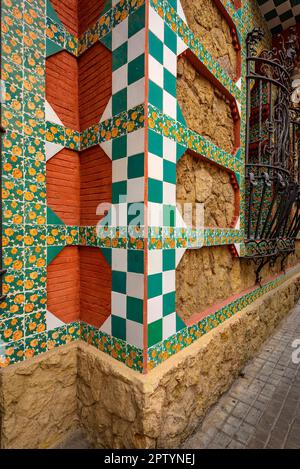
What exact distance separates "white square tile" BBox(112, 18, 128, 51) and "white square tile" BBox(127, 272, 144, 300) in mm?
1414

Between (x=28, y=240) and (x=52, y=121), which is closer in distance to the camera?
(x=28, y=240)

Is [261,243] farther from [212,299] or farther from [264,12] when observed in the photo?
[264,12]

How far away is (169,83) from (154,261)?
112 cm

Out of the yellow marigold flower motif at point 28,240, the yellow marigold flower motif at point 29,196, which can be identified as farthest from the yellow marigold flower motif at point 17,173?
the yellow marigold flower motif at point 28,240

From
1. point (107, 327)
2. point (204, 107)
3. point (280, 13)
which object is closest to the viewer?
point (107, 327)

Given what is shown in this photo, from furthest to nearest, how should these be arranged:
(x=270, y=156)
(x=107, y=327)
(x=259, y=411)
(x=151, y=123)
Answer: (x=270, y=156) < (x=259, y=411) < (x=107, y=327) < (x=151, y=123)

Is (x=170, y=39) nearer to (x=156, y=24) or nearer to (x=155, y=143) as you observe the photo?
(x=156, y=24)

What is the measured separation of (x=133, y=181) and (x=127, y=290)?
652 mm

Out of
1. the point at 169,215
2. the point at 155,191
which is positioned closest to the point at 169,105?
the point at 155,191

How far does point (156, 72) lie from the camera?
4.49 ft

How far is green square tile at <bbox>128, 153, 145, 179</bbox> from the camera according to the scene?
1325mm

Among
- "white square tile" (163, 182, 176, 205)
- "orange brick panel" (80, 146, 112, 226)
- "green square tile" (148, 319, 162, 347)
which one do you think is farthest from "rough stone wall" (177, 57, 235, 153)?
"green square tile" (148, 319, 162, 347)

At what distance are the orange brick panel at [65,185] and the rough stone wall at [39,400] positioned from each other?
94 centimetres

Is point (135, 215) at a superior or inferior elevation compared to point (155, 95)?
inferior
